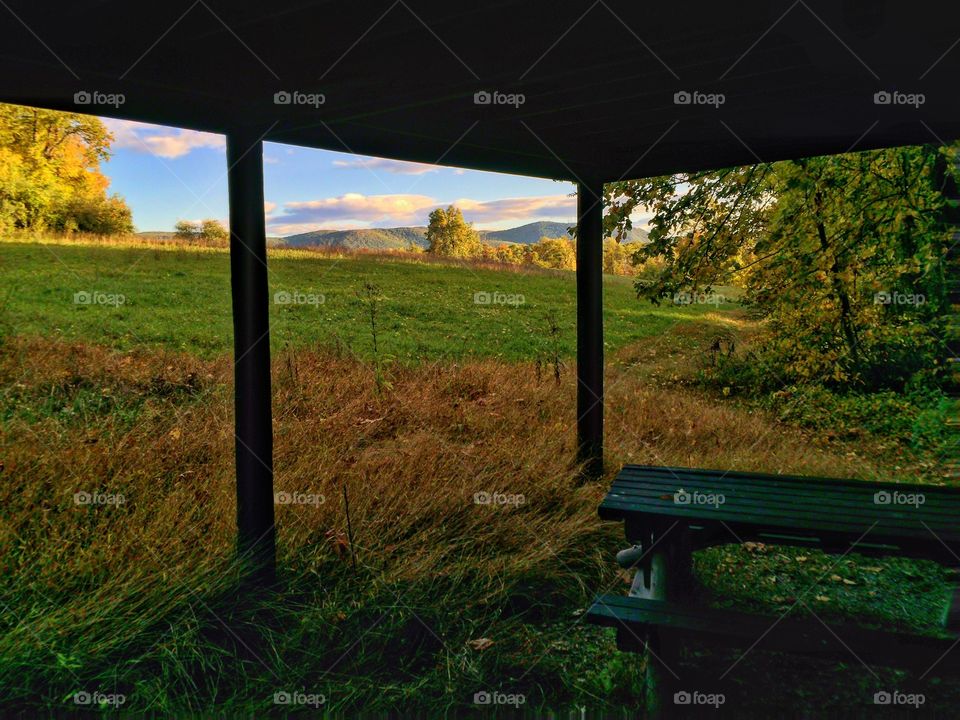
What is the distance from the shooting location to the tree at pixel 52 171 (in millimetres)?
13023

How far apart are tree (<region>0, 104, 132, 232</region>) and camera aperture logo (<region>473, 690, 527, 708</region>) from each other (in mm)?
13252

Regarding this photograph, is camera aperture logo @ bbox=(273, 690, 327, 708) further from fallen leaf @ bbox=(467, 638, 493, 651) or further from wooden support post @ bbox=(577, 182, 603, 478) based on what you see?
wooden support post @ bbox=(577, 182, 603, 478)

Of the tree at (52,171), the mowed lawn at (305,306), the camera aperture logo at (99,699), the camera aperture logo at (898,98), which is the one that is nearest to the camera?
the camera aperture logo at (99,699)

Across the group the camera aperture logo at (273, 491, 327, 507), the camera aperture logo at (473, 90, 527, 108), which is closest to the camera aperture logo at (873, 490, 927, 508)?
the camera aperture logo at (473, 90, 527, 108)

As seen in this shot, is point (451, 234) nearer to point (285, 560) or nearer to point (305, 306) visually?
point (305, 306)

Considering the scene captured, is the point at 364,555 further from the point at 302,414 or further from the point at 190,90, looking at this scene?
the point at 302,414

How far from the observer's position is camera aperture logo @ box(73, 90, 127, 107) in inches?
114

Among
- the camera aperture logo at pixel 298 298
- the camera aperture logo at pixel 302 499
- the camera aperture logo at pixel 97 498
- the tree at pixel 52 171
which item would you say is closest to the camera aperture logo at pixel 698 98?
the camera aperture logo at pixel 302 499

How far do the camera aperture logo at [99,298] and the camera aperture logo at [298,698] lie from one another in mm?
9952

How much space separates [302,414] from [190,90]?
4692 millimetres

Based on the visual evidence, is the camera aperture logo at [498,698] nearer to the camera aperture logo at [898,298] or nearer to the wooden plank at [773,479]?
the wooden plank at [773,479]

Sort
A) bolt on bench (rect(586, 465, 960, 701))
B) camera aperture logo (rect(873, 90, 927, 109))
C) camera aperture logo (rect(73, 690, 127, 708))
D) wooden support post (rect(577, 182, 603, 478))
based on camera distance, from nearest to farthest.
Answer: bolt on bench (rect(586, 465, 960, 701))
camera aperture logo (rect(73, 690, 127, 708))
camera aperture logo (rect(873, 90, 927, 109))
wooden support post (rect(577, 182, 603, 478))

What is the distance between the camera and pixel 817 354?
925 cm

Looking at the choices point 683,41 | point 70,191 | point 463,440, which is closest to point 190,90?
point 683,41
